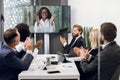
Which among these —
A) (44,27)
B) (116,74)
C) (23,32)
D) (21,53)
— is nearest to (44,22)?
(44,27)

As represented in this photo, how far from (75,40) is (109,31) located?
1679 millimetres

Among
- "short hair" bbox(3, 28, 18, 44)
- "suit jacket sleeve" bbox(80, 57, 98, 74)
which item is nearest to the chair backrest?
"suit jacket sleeve" bbox(80, 57, 98, 74)

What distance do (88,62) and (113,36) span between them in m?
0.42

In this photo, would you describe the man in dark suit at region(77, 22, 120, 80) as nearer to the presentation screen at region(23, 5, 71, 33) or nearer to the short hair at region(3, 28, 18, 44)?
the short hair at region(3, 28, 18, 44)

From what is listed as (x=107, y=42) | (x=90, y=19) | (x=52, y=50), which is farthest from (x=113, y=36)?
(x=52, y=50)

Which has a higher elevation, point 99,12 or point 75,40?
point 99,12

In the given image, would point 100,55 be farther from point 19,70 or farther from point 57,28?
point 57,28

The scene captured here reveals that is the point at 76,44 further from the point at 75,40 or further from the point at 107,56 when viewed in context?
the point at 107,56

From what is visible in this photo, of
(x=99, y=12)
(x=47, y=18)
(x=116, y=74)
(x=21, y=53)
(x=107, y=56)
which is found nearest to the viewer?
(x=116, y=74)

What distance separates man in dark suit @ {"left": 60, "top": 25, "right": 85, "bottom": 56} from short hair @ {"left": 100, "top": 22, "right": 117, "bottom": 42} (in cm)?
135

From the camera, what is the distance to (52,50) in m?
4.66

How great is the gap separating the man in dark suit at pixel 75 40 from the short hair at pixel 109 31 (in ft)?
4.42

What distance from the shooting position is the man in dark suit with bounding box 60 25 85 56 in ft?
13.3

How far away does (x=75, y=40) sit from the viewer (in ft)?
13.9
